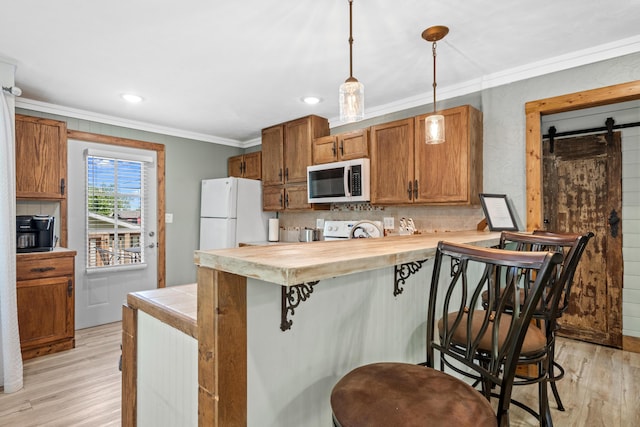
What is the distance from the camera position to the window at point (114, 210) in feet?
12.6

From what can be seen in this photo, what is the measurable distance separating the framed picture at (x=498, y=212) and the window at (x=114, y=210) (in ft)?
12.6

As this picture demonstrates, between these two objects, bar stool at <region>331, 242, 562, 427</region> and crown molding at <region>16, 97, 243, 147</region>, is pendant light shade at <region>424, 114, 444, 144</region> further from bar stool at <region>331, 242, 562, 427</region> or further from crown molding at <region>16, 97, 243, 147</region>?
crown molding at <region>16, 97, 243, 147</region>

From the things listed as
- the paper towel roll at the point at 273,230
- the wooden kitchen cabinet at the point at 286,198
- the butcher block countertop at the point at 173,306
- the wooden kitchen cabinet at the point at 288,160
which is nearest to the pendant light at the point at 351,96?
the butcher block countertop at the point at 173,306

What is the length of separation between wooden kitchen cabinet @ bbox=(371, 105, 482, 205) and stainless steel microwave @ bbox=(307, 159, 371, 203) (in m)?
0.10

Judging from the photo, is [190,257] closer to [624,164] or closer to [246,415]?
[246,415]

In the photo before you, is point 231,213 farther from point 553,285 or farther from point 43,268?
point 553,285

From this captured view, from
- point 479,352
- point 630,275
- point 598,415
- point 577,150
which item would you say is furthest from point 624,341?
point 479,352

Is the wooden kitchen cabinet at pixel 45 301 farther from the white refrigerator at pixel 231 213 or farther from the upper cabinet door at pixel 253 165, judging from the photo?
the upper cabinet door at pixel 253 165

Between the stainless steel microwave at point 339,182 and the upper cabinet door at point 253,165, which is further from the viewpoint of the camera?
the upper cabinet door at point 253,165

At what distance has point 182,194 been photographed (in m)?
4.61

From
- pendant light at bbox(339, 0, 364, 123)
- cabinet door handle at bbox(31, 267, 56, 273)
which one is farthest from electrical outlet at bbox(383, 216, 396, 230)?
cabinet door handle at bbox(31, 267, 56, 273)

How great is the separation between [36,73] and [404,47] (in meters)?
2.91

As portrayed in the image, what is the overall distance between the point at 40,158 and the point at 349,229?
10.3ft

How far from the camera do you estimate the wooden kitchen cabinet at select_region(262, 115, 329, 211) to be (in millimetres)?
3932
